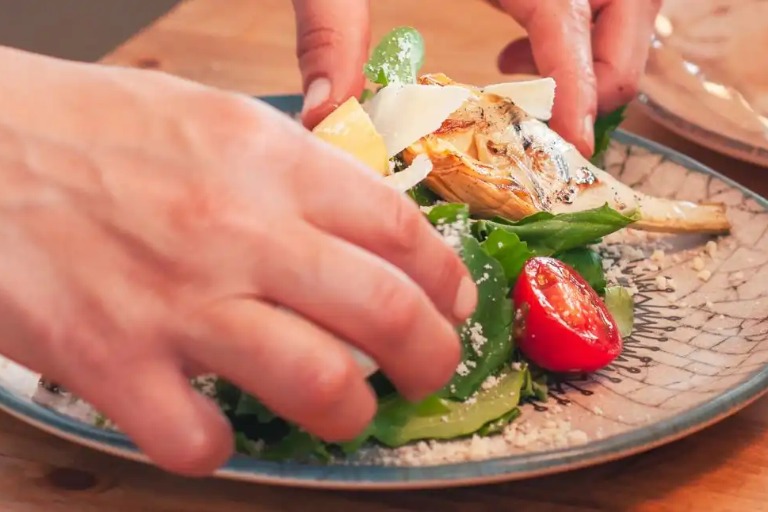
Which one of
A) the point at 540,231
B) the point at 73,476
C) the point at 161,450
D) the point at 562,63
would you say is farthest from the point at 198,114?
the point at 562,63

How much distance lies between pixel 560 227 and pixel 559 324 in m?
0.15

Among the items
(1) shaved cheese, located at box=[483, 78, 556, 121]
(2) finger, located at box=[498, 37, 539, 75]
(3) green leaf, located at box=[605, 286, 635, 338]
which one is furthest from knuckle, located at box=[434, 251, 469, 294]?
(2) finger, located at box=[498, 37, 539, 75]

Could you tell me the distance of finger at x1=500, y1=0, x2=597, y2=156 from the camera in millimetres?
1184

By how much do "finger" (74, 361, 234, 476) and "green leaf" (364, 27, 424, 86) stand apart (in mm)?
570

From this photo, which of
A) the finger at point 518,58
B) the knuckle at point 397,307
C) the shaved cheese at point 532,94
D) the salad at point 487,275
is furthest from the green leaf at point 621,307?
the finger at point 518,58

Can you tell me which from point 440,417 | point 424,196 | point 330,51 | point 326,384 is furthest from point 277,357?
point 330,51

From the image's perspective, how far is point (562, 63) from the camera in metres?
1.22

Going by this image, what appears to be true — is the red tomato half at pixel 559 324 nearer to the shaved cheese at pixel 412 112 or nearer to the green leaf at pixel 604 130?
the shaved cheese at pixel 412 112

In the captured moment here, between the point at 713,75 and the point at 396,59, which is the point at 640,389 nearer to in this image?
the point at 396,59

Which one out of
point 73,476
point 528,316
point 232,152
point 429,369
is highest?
point 232,152

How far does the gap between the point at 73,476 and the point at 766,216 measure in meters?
0.87

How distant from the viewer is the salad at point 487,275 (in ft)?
2.44

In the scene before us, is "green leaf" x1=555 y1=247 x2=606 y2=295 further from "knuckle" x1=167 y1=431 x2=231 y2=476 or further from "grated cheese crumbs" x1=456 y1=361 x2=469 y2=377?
"knuckle" x1=167 y1=431 x2=231 y2=476

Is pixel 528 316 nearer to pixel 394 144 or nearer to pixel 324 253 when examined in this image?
pixel 394 144
